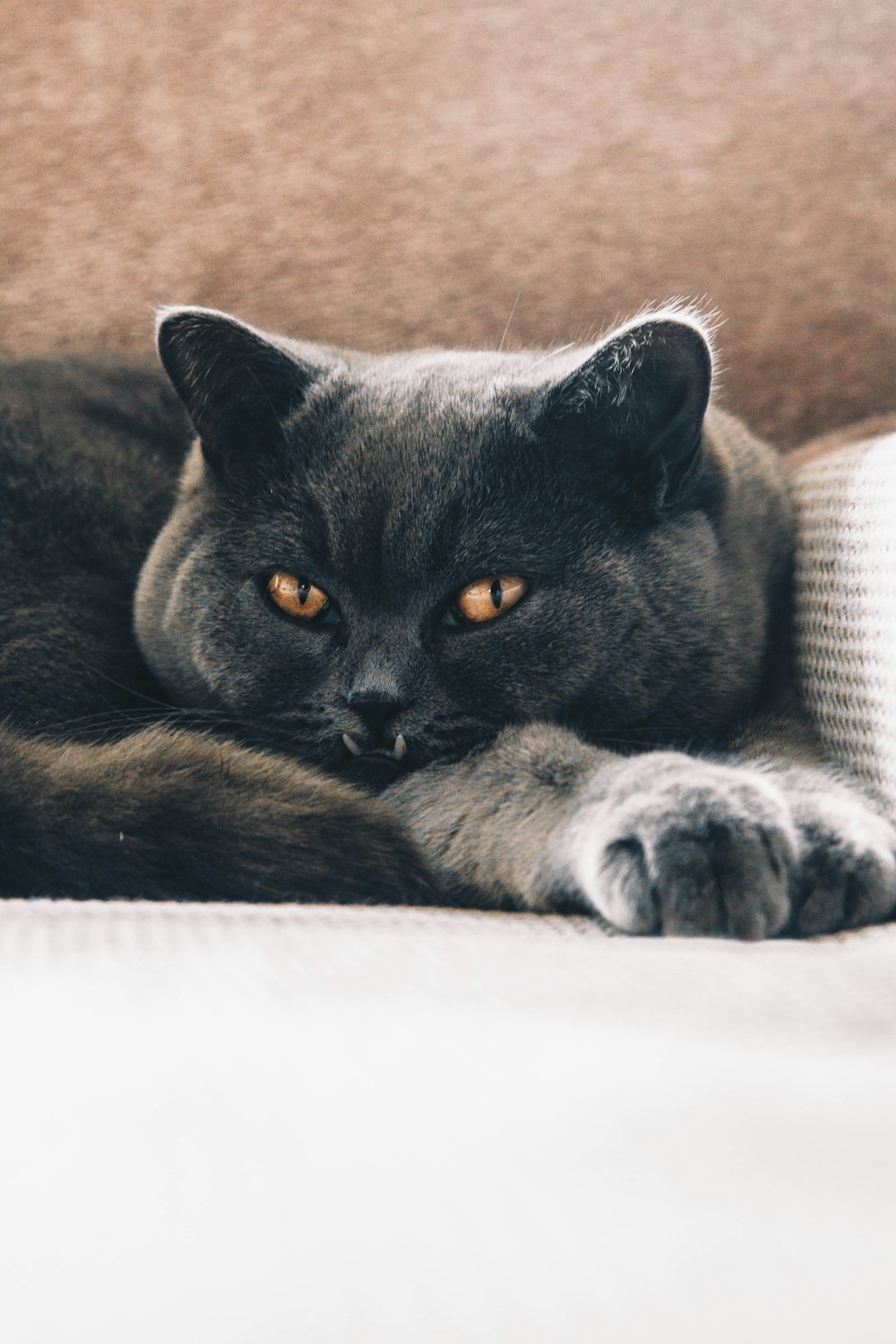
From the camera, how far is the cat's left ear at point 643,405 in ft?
2.92

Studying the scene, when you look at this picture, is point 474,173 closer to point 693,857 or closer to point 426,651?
point 426,651

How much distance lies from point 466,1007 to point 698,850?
20 centimetres

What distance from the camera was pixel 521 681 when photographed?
→ 2.97ft

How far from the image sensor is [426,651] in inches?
36.0

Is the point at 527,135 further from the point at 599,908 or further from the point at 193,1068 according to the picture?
the point at 193,1068

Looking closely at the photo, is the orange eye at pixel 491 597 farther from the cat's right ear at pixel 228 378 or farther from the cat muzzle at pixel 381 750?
the cat's right ear at pixel 228 378

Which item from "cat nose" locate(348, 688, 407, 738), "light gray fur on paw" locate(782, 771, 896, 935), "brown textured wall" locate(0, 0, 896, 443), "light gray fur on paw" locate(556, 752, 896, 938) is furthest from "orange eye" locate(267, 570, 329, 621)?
"brown textured wall" locate(0, 0, 896, 443)

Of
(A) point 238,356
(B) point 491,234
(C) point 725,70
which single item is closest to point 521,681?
(A) point 238,356

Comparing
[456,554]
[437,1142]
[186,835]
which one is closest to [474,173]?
[456,554]

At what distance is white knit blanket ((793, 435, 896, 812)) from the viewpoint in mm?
887

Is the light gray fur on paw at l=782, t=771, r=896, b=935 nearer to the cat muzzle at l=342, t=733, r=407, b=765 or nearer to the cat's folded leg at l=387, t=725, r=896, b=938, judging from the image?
the cat's folded leg at l=387, t=725, r=896, b=938

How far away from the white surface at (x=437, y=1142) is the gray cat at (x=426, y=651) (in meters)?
0.12

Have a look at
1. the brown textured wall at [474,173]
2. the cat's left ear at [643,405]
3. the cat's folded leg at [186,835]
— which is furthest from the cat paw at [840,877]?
the brown textured wall at [474,173]

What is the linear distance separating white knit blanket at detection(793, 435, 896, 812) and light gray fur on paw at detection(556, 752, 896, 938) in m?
0.16
